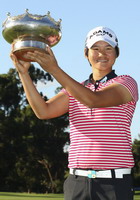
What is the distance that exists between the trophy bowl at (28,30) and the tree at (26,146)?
4208 centimetres

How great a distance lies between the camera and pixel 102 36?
3.62m

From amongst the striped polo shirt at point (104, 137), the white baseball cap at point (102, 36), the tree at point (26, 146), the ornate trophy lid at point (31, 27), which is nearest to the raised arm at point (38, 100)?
the ornate trophy lid at point (31, 27)

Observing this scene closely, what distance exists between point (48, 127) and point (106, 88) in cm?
4547

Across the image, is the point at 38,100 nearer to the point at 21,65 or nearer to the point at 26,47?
the point at 21,65

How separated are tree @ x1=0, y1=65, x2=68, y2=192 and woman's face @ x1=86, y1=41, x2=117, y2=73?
4199 cm

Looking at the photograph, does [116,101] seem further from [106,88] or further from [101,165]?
[101,165]

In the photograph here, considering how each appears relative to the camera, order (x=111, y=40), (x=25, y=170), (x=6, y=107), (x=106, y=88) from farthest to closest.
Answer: (x=6, y=107)
(x=25, y=170)
(x=111, y=40)
(x=106, y=88)

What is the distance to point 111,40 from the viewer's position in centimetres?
363

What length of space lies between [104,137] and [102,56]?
2.39 feet

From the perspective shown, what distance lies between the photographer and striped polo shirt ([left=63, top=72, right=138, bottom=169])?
339 centimetres

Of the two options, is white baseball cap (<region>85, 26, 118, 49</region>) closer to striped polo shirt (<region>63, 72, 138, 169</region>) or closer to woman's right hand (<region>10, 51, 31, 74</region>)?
striped polo shirt (<region>63, 72, 138, 169</region>)

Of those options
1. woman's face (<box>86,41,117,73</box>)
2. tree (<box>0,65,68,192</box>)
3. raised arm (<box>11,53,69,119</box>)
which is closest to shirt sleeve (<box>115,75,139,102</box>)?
woman's face (<box>86,41,117,73</box>)

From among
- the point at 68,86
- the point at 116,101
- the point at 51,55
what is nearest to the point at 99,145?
the point at 116,101

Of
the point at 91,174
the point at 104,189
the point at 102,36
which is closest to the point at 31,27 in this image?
the point at 102,36
